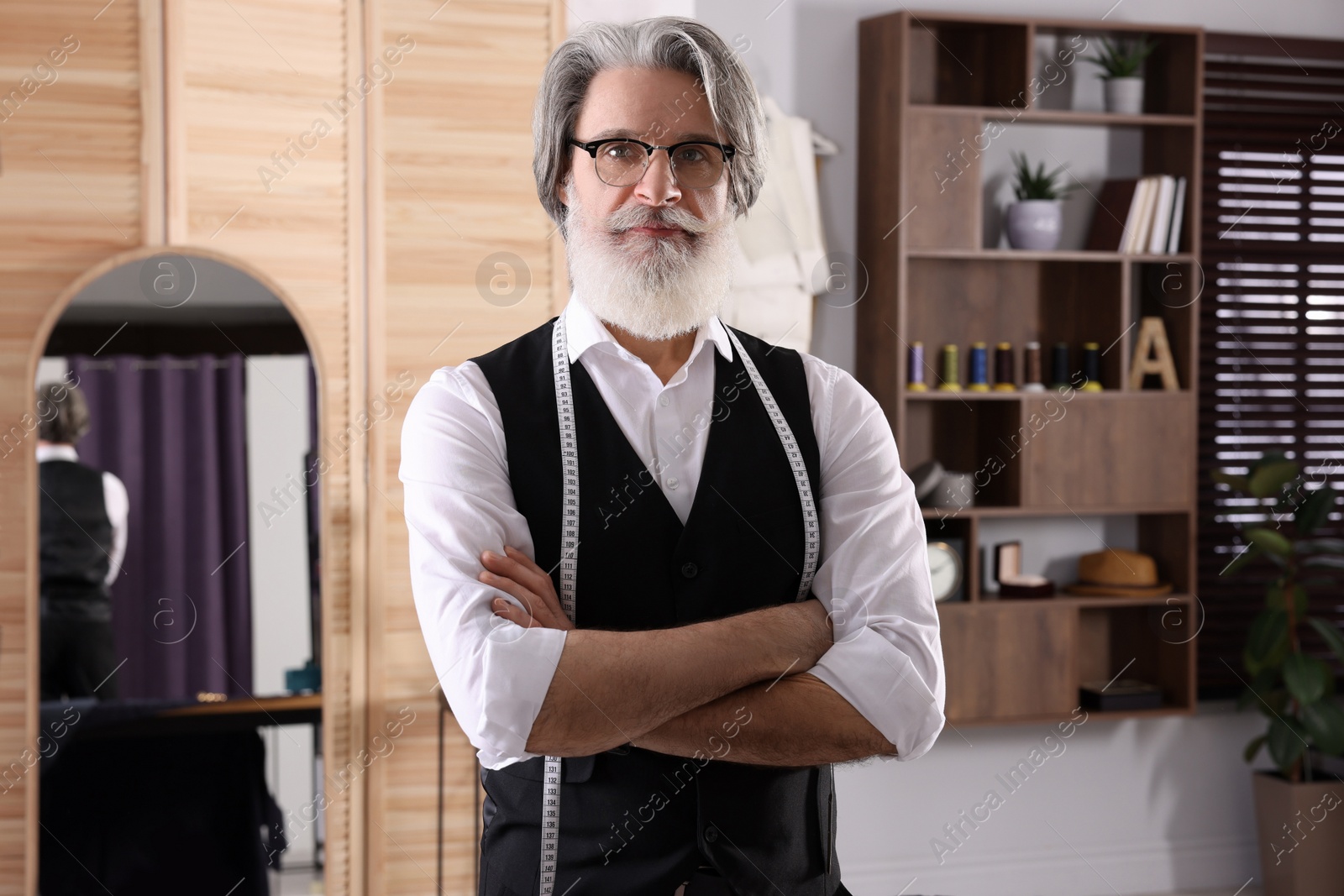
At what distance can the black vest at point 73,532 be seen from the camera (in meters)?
3.09

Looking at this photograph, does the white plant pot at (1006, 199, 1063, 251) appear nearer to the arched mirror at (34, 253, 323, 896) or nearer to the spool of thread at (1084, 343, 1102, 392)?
the spool of thread at (1084, 343, 1102, 392)

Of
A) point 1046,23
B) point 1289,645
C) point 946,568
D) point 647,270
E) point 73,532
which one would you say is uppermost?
point 1046,23

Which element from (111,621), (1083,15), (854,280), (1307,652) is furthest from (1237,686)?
(111,621)

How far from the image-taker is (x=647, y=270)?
146cm

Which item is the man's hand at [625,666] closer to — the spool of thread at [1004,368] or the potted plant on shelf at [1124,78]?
the spool of thread at [1004,368]

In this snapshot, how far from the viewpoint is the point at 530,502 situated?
1.37m

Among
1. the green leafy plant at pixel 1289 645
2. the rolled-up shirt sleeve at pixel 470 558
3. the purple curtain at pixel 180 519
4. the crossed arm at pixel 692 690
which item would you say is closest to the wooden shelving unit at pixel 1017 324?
the green leafy plant at pixel 1289 645

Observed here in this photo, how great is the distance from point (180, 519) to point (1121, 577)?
9.39 ft

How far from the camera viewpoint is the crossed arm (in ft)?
4.17

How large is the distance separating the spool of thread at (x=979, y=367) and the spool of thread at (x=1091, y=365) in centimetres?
32

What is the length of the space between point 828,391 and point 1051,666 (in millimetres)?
2280

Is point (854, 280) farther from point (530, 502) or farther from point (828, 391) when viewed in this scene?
point (530, 502)

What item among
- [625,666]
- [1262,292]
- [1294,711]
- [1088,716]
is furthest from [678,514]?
[1262,292]

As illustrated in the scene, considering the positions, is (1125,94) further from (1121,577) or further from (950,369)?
(1121,577)
